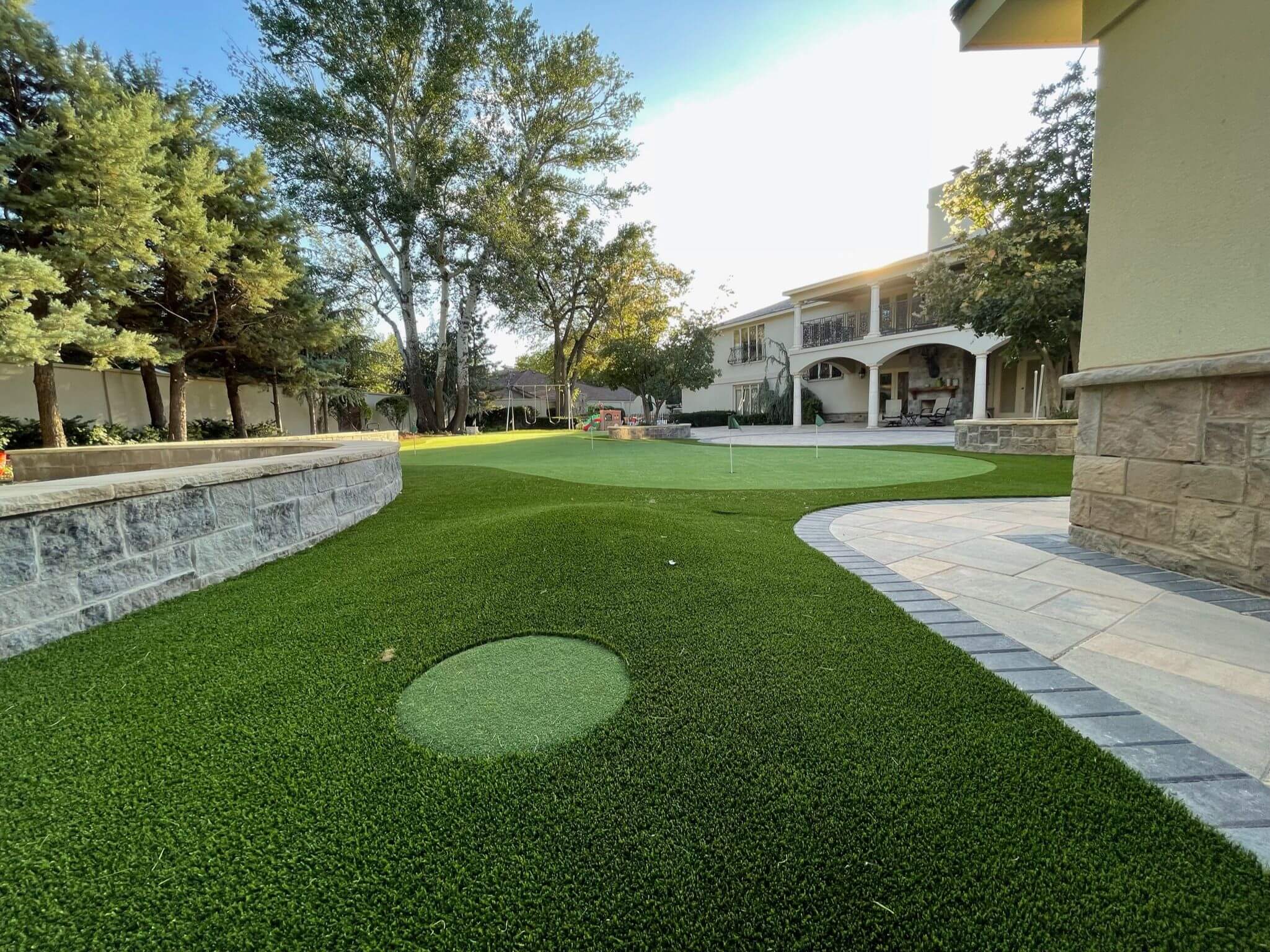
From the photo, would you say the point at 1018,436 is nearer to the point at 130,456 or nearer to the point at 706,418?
the point at 130,456

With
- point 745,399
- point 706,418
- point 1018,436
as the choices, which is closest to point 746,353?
point 745,399

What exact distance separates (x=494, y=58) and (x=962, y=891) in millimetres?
24558

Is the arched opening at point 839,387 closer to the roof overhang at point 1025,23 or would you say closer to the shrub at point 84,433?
the roof overhang at point 1025,23

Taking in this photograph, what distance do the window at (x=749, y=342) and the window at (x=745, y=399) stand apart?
1.41 meters

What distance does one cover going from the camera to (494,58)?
19.0m

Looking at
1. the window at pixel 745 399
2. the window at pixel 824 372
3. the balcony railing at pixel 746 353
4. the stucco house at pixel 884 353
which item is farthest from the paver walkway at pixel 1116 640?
the balcony railing at pixel 746 353

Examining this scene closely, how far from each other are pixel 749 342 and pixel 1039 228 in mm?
18789

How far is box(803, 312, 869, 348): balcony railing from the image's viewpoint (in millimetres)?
22844

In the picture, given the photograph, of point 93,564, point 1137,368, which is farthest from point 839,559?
point 93,564

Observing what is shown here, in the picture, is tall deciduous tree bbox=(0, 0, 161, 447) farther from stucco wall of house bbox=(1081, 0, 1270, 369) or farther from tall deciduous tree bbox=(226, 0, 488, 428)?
stucco wall of house bbox=(1081, 0, 1270, 369)

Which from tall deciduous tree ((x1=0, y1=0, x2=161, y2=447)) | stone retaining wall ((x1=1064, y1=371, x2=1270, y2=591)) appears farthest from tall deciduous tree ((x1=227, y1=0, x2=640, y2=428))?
stone retaining wall ((x1=1064, y1=371, x2=1270, y2=591))

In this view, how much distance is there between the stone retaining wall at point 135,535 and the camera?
2371 millimetres

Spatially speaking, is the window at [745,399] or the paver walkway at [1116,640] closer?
the paver walkway at [1116,640]

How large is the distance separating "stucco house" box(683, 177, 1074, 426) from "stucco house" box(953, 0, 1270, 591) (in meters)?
15.2
